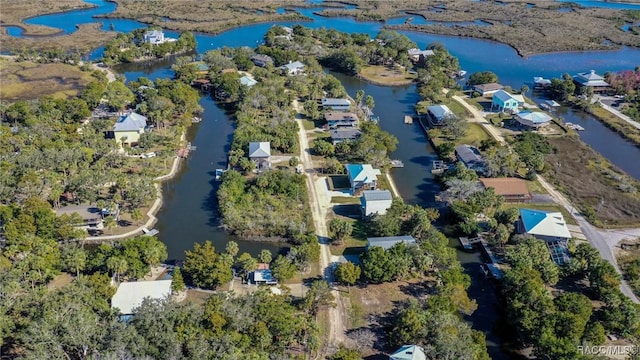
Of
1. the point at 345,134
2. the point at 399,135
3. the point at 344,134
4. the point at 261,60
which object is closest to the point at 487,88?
the point at 399,135

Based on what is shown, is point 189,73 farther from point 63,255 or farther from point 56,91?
point 63,255

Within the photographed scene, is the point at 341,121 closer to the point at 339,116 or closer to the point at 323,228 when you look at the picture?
the point at 339,116

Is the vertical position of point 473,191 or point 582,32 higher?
point 582,32

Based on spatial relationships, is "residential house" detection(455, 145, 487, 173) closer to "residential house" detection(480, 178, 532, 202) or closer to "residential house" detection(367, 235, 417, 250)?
"residential house" detection(480, 178, 532, 202)

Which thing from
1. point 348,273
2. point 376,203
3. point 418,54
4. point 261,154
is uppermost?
point 418,54

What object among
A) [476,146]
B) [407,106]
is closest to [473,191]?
[476,146]

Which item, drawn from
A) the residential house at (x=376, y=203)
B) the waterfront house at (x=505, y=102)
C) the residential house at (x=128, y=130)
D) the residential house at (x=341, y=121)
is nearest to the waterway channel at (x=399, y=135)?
the residential house at (x=341, y=121)
